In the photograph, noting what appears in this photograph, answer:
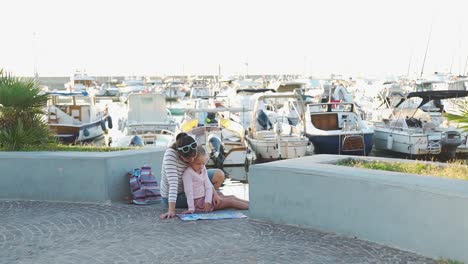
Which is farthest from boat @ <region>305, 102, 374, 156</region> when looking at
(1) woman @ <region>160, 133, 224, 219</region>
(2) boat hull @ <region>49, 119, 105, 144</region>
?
(1) woman @ <region>160, 133, 224, 219</region>

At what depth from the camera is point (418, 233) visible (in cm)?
602

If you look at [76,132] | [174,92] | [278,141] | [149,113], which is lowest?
[174,92]

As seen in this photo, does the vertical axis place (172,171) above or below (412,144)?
above

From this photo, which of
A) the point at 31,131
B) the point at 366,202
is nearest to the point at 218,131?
the point at 31,131

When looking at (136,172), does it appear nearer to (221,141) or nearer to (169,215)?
(169,215)

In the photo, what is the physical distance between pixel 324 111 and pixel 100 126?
492 inches

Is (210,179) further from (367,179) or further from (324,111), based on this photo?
(324,111)

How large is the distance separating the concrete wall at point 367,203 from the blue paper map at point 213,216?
302 mm

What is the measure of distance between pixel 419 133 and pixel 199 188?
19.1 m

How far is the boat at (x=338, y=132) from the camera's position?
80.3 ft

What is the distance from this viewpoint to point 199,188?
815 centimetres

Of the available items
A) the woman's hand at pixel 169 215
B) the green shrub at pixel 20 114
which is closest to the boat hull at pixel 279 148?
the green shrub at pixel 20 114

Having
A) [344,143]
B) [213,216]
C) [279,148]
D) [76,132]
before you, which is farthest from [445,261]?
[76,132]

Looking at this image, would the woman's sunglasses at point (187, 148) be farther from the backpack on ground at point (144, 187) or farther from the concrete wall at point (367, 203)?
the backpack on ground at point (144, 187)
